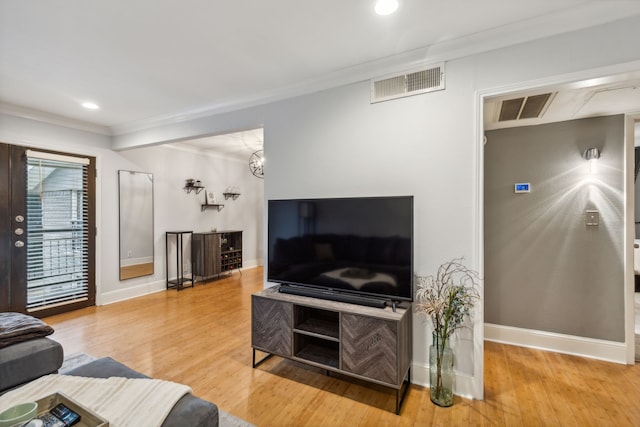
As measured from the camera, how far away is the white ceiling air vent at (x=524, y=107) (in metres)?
2.49

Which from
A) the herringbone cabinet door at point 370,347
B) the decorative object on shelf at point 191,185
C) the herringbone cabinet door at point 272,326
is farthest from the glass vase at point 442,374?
the decorative object on shelf at point 191,185

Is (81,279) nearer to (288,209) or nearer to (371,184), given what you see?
(288,209)

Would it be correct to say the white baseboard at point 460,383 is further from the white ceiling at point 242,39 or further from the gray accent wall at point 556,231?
the white ceiling at point 242,39

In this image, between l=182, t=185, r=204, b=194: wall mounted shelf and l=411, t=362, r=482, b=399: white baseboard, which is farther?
l=182, t=185, r=204, b=194: wall mounted shelf

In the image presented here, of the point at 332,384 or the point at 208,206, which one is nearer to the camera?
the point at 332,384

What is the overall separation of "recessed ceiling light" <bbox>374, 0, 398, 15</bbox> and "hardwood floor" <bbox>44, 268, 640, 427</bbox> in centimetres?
271

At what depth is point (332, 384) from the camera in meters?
2.37

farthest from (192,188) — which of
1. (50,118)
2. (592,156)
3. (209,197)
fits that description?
(592,156)

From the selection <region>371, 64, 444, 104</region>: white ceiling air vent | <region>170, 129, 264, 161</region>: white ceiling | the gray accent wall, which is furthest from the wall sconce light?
<region>170, 129, 264, 161</region>: white ceiling

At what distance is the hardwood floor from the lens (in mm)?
1982

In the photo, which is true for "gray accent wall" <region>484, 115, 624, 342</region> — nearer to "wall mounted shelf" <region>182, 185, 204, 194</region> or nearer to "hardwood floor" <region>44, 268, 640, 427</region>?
"hardwood floor" <region>44, 268, 640, 427</region>

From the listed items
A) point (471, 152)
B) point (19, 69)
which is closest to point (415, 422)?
point (471, 152)

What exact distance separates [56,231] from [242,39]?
388 cm

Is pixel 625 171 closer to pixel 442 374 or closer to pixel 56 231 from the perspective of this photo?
pixel 442 374
